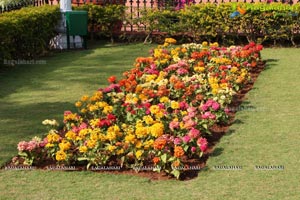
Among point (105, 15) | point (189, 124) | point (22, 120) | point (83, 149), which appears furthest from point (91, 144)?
point (105, 15)

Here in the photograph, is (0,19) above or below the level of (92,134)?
above

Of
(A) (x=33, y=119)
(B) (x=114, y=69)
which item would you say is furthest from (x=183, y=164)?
(B) (x=114, y=69)

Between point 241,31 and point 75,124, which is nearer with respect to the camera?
point 75,124

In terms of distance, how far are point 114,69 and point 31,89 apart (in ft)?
6.54

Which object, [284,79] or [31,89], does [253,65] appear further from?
[31,89]

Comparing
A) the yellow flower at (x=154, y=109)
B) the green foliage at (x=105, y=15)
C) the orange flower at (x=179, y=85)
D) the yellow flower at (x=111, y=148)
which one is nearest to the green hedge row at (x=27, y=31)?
the green foliage at (x=105, y=15)

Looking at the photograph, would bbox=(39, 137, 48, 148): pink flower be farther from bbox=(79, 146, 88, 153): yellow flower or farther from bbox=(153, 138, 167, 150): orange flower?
bbox=(153, 138, 167, 150): orange flower

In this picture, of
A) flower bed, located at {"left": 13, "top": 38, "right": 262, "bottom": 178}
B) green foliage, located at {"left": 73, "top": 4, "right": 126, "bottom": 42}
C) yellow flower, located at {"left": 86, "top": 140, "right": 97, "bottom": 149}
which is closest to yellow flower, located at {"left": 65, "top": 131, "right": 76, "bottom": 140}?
flower bed, located at {"left": 13, "top": 38, "right": 262, "bottom": 178}

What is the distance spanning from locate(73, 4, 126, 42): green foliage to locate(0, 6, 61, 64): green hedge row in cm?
106

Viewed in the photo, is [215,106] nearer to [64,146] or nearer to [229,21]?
[64,146]

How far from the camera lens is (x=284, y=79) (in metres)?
9.94

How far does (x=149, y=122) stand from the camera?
6.51 meters

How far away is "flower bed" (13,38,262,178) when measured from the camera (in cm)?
595

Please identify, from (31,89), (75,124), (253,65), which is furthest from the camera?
(253,65)
